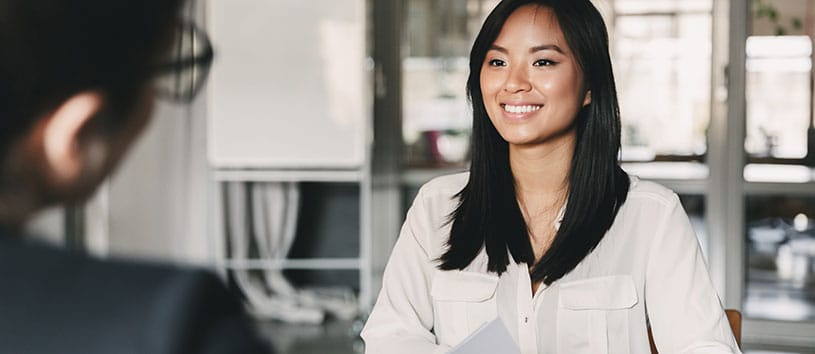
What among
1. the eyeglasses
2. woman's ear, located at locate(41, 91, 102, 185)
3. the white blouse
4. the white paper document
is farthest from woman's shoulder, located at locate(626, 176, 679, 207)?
woman's ear, located at locate(41, 91, 102, 185)

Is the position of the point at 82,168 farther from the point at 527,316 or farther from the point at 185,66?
the point at 527,316

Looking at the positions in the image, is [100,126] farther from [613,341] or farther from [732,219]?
[732,219]

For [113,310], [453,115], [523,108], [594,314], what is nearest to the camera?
[113,310]

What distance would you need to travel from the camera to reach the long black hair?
1715 mm

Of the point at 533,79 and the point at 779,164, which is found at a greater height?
the point at 533,79

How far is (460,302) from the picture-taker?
169 centimetres

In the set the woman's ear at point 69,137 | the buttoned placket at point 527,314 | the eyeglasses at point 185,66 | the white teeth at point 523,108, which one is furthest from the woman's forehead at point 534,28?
the woman's ear at point 69,137

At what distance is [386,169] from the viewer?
16.6ft

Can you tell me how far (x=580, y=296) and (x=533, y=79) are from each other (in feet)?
1.27

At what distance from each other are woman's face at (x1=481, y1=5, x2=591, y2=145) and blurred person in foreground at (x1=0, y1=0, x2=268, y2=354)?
4.23ft

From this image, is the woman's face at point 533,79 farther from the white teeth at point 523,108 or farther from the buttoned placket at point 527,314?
the buttoned placket at point 527,314

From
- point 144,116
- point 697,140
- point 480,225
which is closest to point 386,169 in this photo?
point 697,140

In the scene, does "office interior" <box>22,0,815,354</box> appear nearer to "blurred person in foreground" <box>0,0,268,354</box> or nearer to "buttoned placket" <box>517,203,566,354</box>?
"buttoned placket" <box>517,203,566,354</box>

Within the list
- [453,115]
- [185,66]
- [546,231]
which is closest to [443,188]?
[546,231]
